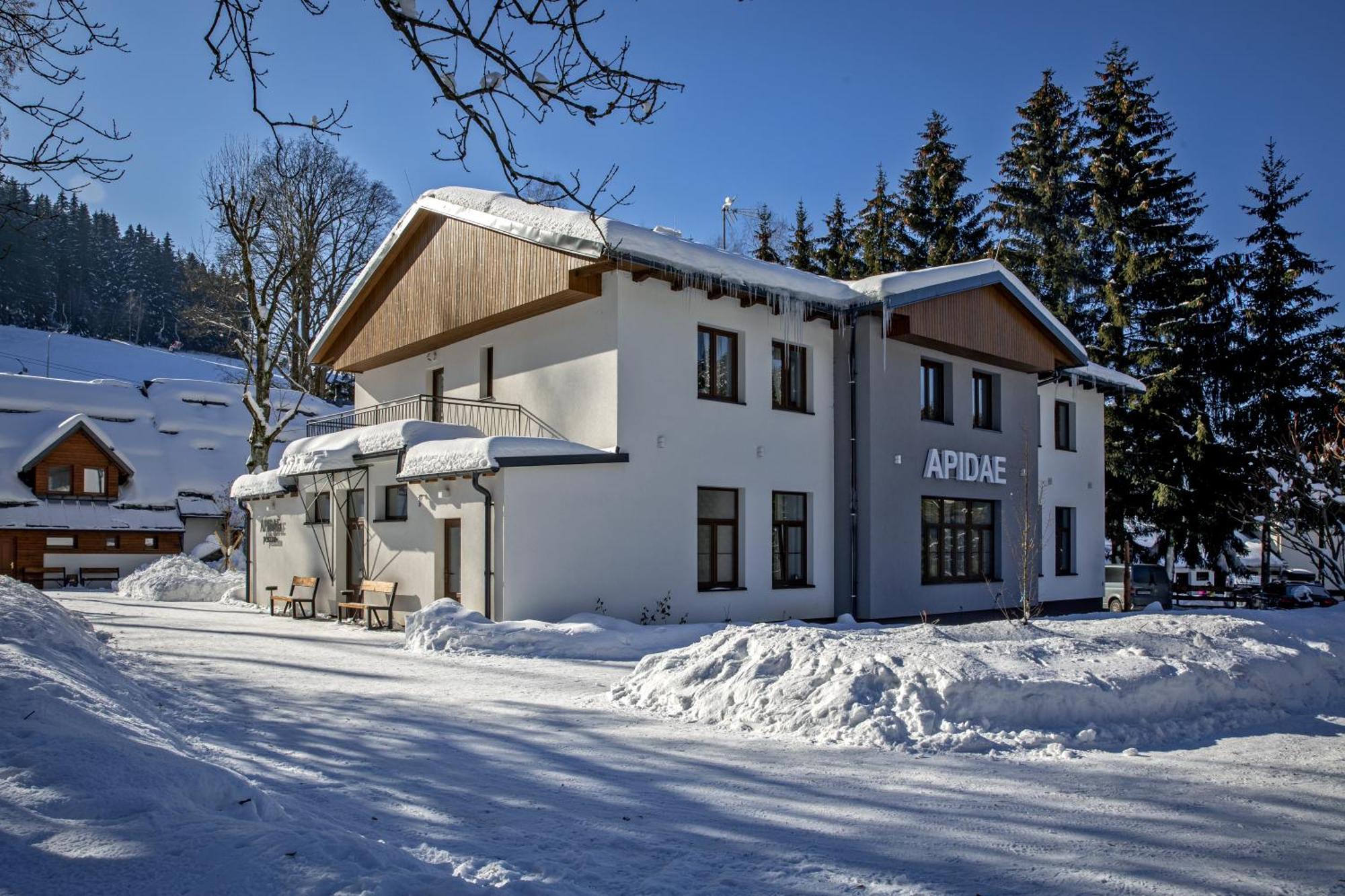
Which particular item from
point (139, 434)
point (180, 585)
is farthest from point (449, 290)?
point (139, 434)

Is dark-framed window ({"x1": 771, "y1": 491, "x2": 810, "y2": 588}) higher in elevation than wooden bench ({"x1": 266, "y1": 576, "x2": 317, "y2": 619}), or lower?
higher

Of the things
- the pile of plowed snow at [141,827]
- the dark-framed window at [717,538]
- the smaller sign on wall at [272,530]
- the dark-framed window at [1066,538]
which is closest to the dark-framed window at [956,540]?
the dark-framed window at [717,538]

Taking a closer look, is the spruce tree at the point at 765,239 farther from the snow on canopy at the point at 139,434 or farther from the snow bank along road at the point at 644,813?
the snow bank along road at the point at 644,813

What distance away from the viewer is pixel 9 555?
108 feet

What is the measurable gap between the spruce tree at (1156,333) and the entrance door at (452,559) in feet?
79.3

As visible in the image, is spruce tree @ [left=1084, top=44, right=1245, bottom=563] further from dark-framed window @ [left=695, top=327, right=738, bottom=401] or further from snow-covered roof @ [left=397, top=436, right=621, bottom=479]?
snow-covered roof @ [left=397, top=436, right=621, bottom=479]

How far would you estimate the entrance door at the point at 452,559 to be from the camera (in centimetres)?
1750

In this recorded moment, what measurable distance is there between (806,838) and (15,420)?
1578 inches

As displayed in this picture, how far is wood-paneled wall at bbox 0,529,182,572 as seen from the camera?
109 feet

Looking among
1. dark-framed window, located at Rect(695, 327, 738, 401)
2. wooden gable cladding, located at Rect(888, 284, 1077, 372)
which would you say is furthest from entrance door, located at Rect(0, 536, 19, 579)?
wooden gable cladding, located at Rect(888, 284, 1077, 372)

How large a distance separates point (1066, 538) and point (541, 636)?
1769 cm

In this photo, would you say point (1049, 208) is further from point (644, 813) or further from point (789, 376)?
point (644, 813)

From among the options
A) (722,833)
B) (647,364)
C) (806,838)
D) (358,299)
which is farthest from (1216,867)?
(358,299)

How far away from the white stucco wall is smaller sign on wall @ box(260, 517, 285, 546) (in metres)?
18.2
